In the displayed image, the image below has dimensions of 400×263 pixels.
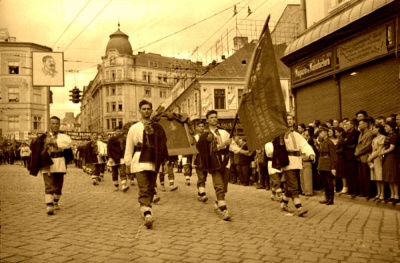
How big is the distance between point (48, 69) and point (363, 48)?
40.0 feet

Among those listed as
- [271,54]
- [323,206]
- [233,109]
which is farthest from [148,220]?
[233,109]

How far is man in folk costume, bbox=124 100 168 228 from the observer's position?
24.8 feet

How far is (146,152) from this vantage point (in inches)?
300

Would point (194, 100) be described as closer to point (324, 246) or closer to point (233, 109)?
point (233, 109)

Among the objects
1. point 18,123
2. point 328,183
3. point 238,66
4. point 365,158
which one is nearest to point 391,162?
point 365,158

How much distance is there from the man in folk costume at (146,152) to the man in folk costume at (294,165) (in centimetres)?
258

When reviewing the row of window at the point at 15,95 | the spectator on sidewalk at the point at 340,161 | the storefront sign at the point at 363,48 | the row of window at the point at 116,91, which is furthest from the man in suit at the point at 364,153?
the row of window at the point at 116,91

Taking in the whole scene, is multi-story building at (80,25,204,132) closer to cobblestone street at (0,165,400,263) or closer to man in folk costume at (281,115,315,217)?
cobblestone street at (0,165,400,263)

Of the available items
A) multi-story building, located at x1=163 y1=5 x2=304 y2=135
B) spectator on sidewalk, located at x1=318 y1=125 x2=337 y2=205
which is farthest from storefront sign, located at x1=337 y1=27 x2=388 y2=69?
multi-story building, located at x1=163 y1=5 x2=304 y2=135

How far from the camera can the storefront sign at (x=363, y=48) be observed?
41.2ft

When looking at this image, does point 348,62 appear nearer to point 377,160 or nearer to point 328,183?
point 377,160

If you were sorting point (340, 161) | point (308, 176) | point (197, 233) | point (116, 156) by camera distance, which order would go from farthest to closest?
point (116, 156), point (308, 176), point (340, 161), point (197, 233)

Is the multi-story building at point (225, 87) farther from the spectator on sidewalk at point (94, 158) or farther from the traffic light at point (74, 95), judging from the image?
the spectator on sidewalk at point (94, 158)

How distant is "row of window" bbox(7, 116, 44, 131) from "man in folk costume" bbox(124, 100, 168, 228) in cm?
4019
